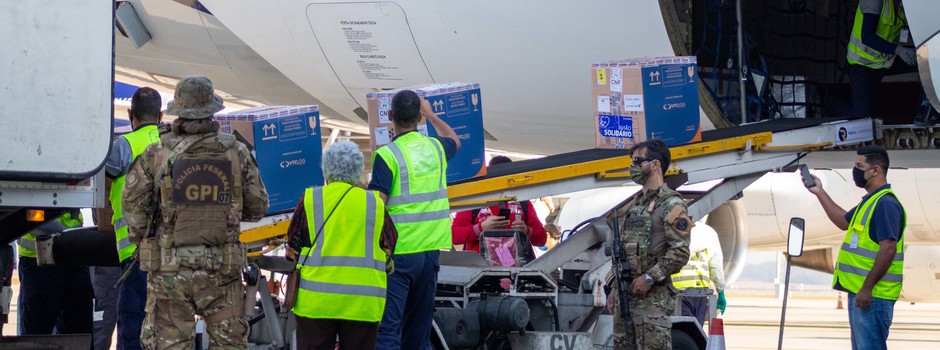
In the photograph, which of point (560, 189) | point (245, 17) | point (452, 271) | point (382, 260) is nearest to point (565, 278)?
point (560, 189)

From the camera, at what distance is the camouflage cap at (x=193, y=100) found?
495 centimetres

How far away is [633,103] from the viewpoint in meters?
7.67

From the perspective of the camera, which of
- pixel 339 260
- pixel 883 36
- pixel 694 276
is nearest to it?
pixel 339 260

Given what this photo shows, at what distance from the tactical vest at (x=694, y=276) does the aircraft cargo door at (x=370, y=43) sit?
2.63 metres

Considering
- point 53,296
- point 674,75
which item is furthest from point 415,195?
point 53,296

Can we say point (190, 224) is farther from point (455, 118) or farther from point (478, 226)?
point (478, 226)

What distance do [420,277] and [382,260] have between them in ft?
1.81

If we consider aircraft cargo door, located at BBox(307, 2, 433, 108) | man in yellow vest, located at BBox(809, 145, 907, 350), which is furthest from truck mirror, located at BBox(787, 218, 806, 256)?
aircraft cargo door, located at BBox(307, 2, 433, 108)

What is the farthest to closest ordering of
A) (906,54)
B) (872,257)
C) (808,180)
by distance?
(906,54)
(808,180)
(872,257)

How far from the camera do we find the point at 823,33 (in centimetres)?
1071

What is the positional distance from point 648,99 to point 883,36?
219cm

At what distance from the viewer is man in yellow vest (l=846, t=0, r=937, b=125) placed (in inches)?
340

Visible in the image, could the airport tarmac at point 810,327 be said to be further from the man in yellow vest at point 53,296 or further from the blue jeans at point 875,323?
the blue jeans at point 875,323

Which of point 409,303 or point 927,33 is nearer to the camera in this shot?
point 409,303
